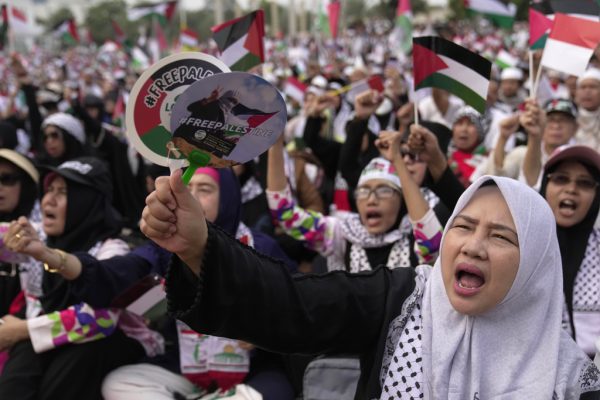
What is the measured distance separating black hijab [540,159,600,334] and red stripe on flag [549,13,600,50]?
1.05 m

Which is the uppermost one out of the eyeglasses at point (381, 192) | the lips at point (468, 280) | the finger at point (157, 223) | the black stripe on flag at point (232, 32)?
the black stripe on flag at point (232, 32)

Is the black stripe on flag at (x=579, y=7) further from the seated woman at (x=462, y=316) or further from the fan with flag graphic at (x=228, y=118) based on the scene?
the fan with flag graphic at (x=228, y=118)

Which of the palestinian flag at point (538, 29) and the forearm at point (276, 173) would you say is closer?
the forearm at point (276, 173)

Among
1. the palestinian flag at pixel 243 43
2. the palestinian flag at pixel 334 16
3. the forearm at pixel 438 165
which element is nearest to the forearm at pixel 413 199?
the forearm at pixel 438 165

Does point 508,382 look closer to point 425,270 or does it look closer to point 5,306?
point 425,270

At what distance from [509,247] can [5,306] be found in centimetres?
281

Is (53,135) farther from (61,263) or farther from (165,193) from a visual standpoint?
(165,193)

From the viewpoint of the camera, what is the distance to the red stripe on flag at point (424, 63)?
10.6 ft

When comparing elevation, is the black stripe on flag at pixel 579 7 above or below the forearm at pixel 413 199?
above

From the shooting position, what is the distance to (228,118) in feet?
4.79

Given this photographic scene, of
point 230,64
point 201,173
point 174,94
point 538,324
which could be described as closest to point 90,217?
point 201,173

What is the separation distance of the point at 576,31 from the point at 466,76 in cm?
90

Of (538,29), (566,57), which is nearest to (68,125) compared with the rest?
(538,29)

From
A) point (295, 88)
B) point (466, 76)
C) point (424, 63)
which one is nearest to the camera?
point (466, 76)
